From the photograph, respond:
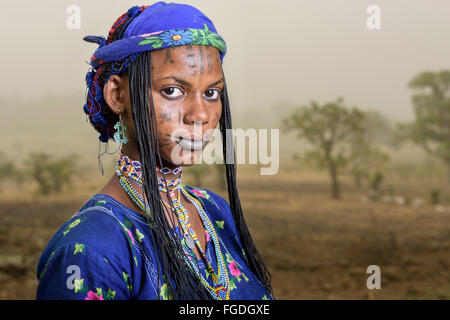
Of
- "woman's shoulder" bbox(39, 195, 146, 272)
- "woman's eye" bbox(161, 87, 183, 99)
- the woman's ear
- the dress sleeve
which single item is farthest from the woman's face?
the dress sleeve

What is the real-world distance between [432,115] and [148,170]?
5.72 m

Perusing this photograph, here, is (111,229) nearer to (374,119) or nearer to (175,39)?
(175,39)

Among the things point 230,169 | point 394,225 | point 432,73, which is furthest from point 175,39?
point 432,73

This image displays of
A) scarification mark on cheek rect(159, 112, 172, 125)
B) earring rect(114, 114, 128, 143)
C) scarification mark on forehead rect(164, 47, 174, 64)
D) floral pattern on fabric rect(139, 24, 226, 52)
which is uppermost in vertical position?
floral pattern on fabric rect(139, 24, 226, 52)

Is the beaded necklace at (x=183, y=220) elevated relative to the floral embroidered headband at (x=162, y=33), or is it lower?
lower

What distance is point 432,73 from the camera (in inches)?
250

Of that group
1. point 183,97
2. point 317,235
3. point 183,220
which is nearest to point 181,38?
point 183,97

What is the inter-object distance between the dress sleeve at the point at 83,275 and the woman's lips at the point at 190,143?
366 millimetres

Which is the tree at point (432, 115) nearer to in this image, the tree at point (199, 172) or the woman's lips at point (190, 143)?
the tree at point (199, 172)

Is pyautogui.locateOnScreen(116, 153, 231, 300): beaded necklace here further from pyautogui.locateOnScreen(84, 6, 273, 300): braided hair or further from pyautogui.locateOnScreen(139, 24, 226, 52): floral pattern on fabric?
pyautogui.locateOnScreen(139, 24, 226, 52): floral pattern on fabric

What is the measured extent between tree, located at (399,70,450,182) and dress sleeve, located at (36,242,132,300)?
5.79 m

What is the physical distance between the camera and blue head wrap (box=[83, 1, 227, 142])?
1.51 m

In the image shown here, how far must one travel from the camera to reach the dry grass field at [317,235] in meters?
5.01

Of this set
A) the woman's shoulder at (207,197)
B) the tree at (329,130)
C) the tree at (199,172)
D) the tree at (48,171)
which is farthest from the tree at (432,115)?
the woman's shoulder at (207,197)
